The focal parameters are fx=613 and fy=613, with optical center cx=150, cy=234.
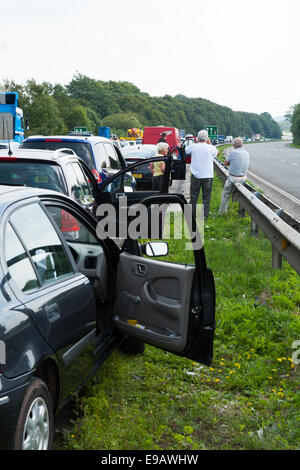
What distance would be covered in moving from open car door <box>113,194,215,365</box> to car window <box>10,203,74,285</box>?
63 cm

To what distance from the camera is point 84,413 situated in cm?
399

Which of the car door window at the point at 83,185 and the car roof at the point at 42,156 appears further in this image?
the car door window at the point at 83,185

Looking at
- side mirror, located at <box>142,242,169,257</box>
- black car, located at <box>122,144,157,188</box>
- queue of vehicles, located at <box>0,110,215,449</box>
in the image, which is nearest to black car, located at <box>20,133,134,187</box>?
queue of vehicles, located at <box>0,110,215,449</box>

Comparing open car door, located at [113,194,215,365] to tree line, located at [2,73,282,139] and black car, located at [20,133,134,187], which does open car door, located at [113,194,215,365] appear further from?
tree line, located at [2,73,282,139]

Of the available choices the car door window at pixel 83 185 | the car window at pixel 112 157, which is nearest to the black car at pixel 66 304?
the car door window at pixel 83 185

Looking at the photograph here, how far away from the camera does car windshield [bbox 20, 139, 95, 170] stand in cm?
959

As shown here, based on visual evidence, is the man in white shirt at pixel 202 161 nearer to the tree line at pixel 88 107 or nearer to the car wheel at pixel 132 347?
the car wheel at pixel 132 347

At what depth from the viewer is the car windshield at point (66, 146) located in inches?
378

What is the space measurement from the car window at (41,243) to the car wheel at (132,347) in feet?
5.22

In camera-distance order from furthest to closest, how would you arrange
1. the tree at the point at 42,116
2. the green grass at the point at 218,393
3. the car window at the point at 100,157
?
1. the tree at the point at 42,116
2. the car window at the point at 100,157
3. the green grass at the point at 218,393

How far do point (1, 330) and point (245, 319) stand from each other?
12.1 feet

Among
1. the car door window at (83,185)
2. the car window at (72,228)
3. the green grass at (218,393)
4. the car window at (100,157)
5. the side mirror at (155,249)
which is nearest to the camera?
the green grass at (218,393)

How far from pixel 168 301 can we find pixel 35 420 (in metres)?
1.40
